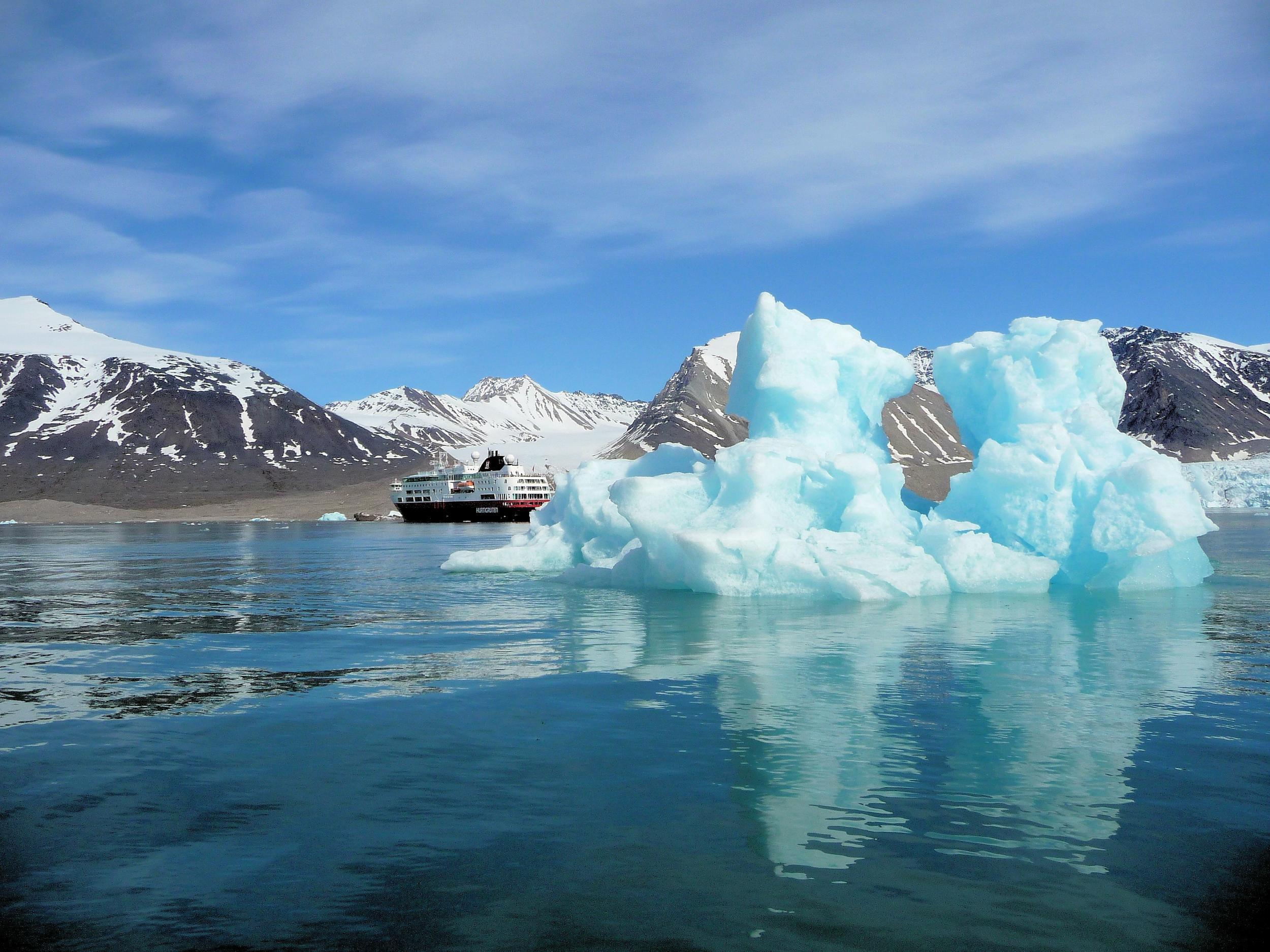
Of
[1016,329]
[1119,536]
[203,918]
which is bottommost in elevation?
[203,918]

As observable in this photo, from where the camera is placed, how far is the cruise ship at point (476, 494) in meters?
104

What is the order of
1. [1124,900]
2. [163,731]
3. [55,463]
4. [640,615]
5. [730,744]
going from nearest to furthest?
[1124,900] < [730,744] < [163,731] < [640,615] < [55,463]

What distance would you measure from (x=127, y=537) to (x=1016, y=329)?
62.3 m

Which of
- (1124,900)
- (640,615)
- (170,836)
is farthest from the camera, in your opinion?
(640,615)

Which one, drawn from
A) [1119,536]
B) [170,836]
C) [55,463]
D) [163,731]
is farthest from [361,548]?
[55,463]

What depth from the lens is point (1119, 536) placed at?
66.3 ft

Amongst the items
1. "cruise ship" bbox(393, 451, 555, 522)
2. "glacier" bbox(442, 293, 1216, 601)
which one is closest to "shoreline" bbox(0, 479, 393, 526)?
"cruise ship" bbox(393, 451, 555, 522)

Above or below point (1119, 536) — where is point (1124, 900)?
below

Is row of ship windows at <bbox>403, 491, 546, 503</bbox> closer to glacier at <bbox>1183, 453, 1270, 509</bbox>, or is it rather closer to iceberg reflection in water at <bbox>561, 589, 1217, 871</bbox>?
glacier at <bbox>1183, 453, 1270, 509</bbox>

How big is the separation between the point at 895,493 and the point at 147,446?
581 feet

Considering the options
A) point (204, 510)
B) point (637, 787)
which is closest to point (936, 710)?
point (637, 787)

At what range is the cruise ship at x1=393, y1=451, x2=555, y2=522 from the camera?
10438 cm

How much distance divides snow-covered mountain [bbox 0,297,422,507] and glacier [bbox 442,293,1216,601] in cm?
13071

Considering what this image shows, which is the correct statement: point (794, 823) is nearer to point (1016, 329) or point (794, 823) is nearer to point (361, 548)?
point (1016, 329)
